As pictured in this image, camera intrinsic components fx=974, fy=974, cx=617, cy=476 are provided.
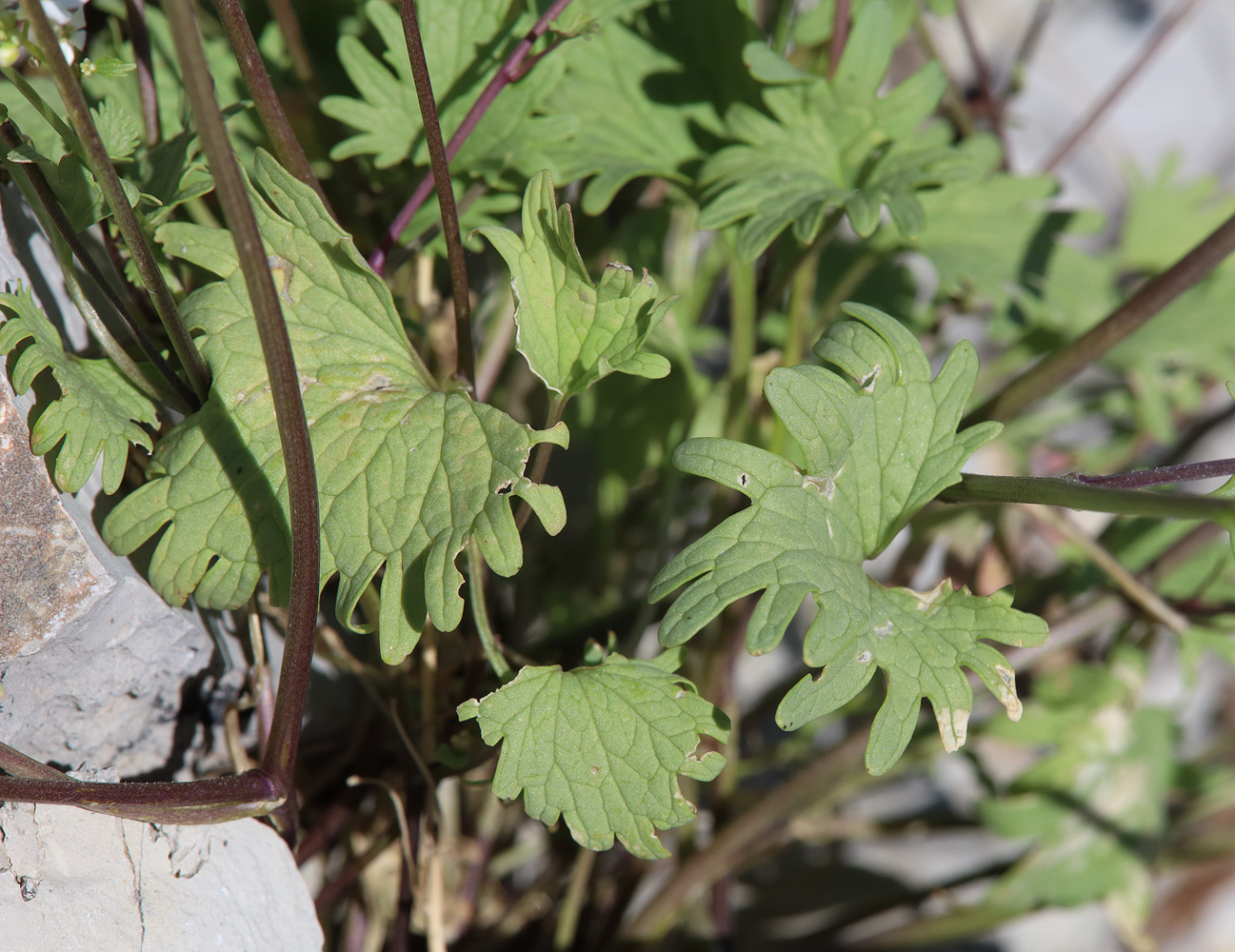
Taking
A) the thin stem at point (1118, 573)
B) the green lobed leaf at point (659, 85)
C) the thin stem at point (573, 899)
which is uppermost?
the green lobed leaf at point (659, 85)

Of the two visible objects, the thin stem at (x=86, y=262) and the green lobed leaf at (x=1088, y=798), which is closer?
the thin stem at (x=86, y=262)

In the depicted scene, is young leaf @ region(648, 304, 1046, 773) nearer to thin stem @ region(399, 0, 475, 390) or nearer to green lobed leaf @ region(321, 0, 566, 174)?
thin stem @ region(399, 0, 475, 390)

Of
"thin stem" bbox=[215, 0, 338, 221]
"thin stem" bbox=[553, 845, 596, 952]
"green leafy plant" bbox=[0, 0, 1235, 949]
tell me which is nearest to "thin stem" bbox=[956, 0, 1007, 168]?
"green leafy plant" bbox=[0, 0, 1235, 949]

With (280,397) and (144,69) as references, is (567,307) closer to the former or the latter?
(280,397)

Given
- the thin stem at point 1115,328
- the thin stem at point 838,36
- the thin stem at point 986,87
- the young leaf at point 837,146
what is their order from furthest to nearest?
the thin stem at point 986,87 < the thin stem at point 838,36 < the young leaf at point 837,146 < the thin stem at point 1115,328

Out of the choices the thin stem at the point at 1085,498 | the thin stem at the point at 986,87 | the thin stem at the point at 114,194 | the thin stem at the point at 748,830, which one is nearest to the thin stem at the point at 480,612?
the thin stem at the point at 114,194

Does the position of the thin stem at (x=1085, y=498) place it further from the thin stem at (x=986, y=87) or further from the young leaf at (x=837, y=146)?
the thin stem at (x=986, y=87)
